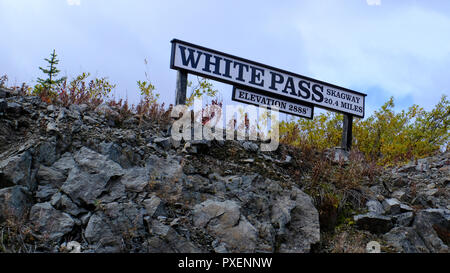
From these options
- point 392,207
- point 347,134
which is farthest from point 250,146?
point 347,134

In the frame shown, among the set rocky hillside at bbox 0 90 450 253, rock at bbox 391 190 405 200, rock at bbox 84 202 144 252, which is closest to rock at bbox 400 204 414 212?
rocky hillside at bbox 0 90 450 253

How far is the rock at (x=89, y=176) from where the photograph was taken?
6539 millimetres

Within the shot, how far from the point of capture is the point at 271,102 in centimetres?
1122

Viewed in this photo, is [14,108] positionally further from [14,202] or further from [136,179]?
[136,179]

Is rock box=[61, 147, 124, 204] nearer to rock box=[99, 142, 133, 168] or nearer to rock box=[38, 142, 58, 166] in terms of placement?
rock box=[99, 142, 133, 168]

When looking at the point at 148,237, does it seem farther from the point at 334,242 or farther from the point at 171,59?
the point at 171,59

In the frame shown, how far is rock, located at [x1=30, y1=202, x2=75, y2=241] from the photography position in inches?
232

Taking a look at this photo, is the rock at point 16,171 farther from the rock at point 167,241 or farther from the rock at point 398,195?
the rock at point 398,195

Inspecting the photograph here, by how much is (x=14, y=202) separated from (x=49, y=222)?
66 cm

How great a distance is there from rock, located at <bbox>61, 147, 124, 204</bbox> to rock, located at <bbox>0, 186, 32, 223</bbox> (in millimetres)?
596

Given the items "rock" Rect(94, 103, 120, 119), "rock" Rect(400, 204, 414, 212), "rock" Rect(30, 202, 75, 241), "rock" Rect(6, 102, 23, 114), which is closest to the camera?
"rock" Rect(30, 202, 75, 241)

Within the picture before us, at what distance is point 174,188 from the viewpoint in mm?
7172

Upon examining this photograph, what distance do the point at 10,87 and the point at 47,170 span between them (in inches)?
144

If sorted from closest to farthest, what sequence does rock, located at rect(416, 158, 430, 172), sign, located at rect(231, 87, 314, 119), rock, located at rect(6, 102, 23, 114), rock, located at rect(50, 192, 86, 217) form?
rock, located at rect(50, 192, 86, 217) < rock, located at rect(6, 102, 23, 114) < sign, located at rect(231, 87, 314, 119) < rock, located at rect(416, 158, 430, 172)
